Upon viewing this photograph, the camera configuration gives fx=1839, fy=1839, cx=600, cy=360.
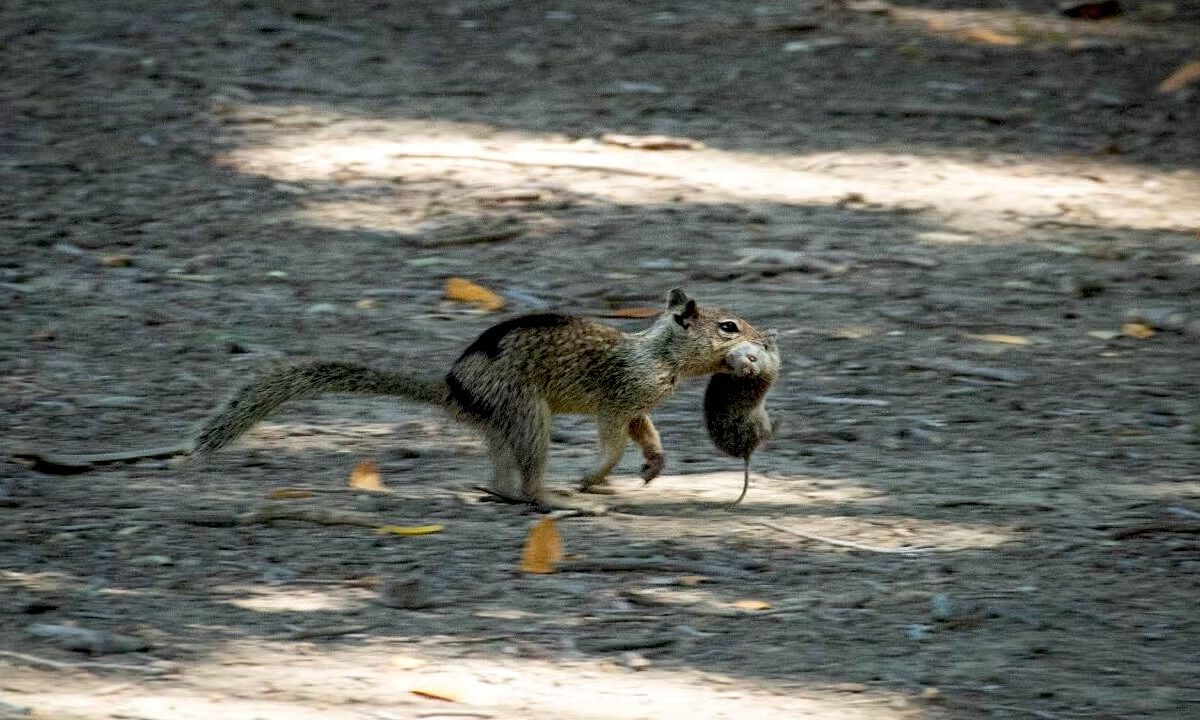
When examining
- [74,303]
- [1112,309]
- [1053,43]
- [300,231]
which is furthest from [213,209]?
[1053,43]

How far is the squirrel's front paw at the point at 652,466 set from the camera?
553 cm

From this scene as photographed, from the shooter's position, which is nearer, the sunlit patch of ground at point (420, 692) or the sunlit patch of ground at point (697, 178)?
the sunlit patch of ground at point (420, 692)

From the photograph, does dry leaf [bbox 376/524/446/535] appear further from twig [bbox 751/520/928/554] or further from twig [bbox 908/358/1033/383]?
twig [bbox 908/358/1033/383]

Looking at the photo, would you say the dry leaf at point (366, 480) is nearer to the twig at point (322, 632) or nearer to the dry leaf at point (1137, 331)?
the twig at point (322, 632)

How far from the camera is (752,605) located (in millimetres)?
4633

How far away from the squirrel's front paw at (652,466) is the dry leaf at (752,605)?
0.93 m

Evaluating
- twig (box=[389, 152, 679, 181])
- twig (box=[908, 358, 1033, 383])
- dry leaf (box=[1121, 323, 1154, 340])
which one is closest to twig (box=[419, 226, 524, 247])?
twig (box=[389, 152, 679, 181])

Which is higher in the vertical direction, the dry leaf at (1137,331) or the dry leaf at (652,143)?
the dry leaf at (652,143)

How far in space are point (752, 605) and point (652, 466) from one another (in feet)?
3.19

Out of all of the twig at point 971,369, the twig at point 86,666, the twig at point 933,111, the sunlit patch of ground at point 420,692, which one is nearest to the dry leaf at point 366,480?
the sunlit patch of ground at point 420,692

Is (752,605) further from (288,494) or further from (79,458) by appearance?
(79,458)

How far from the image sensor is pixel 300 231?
27.8ft

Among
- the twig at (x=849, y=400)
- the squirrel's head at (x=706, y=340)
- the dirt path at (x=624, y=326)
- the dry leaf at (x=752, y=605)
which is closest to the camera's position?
the dirt path at (x=624, y=326)

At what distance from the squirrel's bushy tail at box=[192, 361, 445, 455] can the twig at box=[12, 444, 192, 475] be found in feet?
0.74
